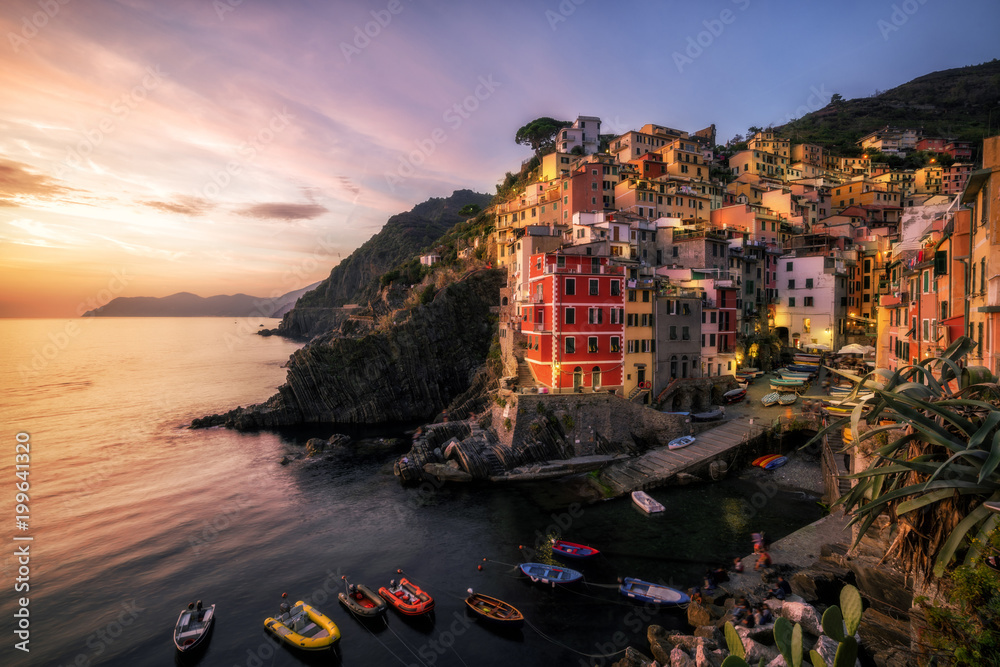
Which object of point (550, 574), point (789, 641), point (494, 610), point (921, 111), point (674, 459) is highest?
point (921, 111)

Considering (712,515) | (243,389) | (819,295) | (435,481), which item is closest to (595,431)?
(712,515)

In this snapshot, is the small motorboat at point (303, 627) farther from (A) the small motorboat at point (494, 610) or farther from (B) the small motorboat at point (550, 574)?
(B) the small motorboat at point (550, 574)

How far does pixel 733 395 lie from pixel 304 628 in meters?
43.4

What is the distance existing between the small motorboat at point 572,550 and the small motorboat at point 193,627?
19.8 m

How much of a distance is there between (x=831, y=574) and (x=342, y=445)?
4986 centimetres

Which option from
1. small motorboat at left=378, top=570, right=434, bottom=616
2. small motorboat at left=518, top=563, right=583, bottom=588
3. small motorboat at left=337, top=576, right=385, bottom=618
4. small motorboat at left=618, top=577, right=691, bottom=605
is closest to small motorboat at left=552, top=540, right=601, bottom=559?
small motorboat at left=518, top=563, right=583, bottom=588

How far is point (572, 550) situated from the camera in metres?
29.2

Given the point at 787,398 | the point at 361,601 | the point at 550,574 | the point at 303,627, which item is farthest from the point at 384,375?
the point at 787,398

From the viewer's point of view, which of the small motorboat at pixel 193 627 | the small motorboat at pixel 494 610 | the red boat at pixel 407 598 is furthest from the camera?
the red boat at pixel 407 598

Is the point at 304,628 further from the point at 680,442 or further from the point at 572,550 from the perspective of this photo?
the point at 680,442

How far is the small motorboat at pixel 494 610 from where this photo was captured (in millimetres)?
23859

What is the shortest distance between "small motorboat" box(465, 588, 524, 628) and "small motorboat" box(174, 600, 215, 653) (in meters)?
13.8

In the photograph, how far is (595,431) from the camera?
4362 centimetres

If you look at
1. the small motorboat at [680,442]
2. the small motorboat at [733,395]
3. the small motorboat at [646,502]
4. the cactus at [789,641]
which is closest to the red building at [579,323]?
the small motorboat at [680,442]
